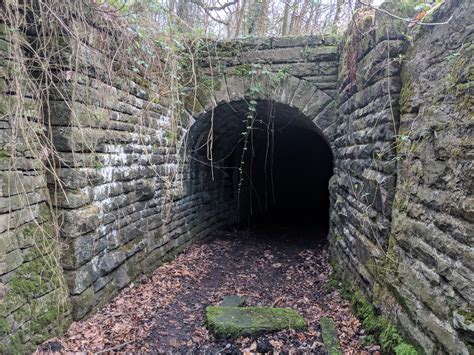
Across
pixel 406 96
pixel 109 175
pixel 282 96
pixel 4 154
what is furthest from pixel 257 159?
pixel 4 154

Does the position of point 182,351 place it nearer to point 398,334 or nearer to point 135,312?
point 135,312

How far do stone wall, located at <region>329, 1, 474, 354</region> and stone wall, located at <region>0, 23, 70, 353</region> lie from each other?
307 cm

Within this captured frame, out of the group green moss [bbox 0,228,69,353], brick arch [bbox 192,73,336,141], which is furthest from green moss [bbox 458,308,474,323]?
brick arch [bbox 192,73,336,141]

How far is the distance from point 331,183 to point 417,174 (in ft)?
10.2

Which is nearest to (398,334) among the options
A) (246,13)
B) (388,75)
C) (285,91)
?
→ (388,75)

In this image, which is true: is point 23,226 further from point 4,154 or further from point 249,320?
point 249,320

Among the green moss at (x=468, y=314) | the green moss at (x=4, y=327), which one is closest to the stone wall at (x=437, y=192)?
the green moss at (x=468, y=314)

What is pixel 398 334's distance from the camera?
8.41 feet

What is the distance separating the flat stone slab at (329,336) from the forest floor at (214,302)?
60 mm

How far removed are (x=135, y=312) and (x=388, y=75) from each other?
12.3ft

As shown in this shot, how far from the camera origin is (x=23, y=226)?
9.64 feet

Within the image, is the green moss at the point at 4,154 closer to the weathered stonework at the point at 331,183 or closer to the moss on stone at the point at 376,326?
the weathered stonework at the point at 331,183

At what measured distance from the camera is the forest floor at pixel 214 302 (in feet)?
10.7

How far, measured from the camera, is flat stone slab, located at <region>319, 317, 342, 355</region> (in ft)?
9.91
